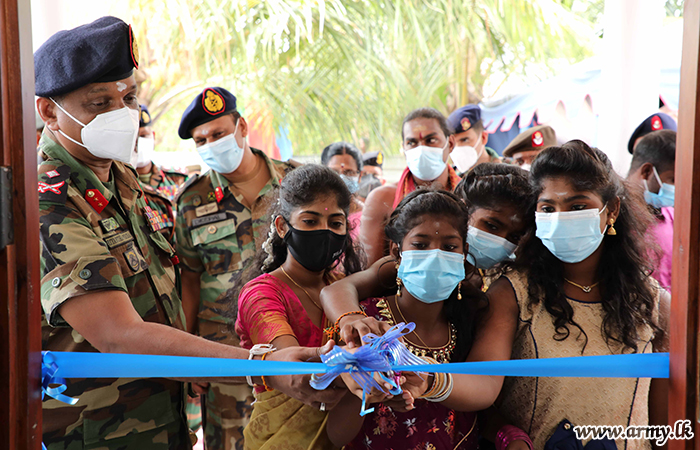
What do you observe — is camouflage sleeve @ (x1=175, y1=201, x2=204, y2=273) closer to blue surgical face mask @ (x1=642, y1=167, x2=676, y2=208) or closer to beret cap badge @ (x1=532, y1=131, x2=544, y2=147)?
blue surgical face mask @ (x1=642, y1=167, x2=676, y2=208)

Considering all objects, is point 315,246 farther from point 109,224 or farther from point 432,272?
point 109,224

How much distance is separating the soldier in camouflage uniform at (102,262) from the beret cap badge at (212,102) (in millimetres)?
1262

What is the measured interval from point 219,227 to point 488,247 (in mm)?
1700

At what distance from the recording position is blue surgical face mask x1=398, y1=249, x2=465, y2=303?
1.88 meters

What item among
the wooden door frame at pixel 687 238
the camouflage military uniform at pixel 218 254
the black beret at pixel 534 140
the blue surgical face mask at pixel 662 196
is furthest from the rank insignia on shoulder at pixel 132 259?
the black beret at pixel 534 140

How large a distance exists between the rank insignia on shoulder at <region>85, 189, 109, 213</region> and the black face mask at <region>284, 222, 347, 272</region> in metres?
0.72

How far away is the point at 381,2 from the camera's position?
14.1 metres

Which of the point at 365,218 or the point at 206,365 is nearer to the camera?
the point at 206,365

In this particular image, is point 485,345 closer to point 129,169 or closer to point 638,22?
point 129,169

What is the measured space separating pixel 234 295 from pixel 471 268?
1091 mm

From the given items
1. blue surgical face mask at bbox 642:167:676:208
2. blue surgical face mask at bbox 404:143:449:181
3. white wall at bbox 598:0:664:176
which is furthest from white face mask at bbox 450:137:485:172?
blue surgical face mask at bbox 642:167:676:208

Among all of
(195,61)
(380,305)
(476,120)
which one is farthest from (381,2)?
(380,305)

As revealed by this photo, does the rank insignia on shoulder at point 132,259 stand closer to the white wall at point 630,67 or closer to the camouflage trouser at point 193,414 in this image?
the camouflage trouser at point 193,414

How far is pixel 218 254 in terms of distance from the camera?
3203 mm
